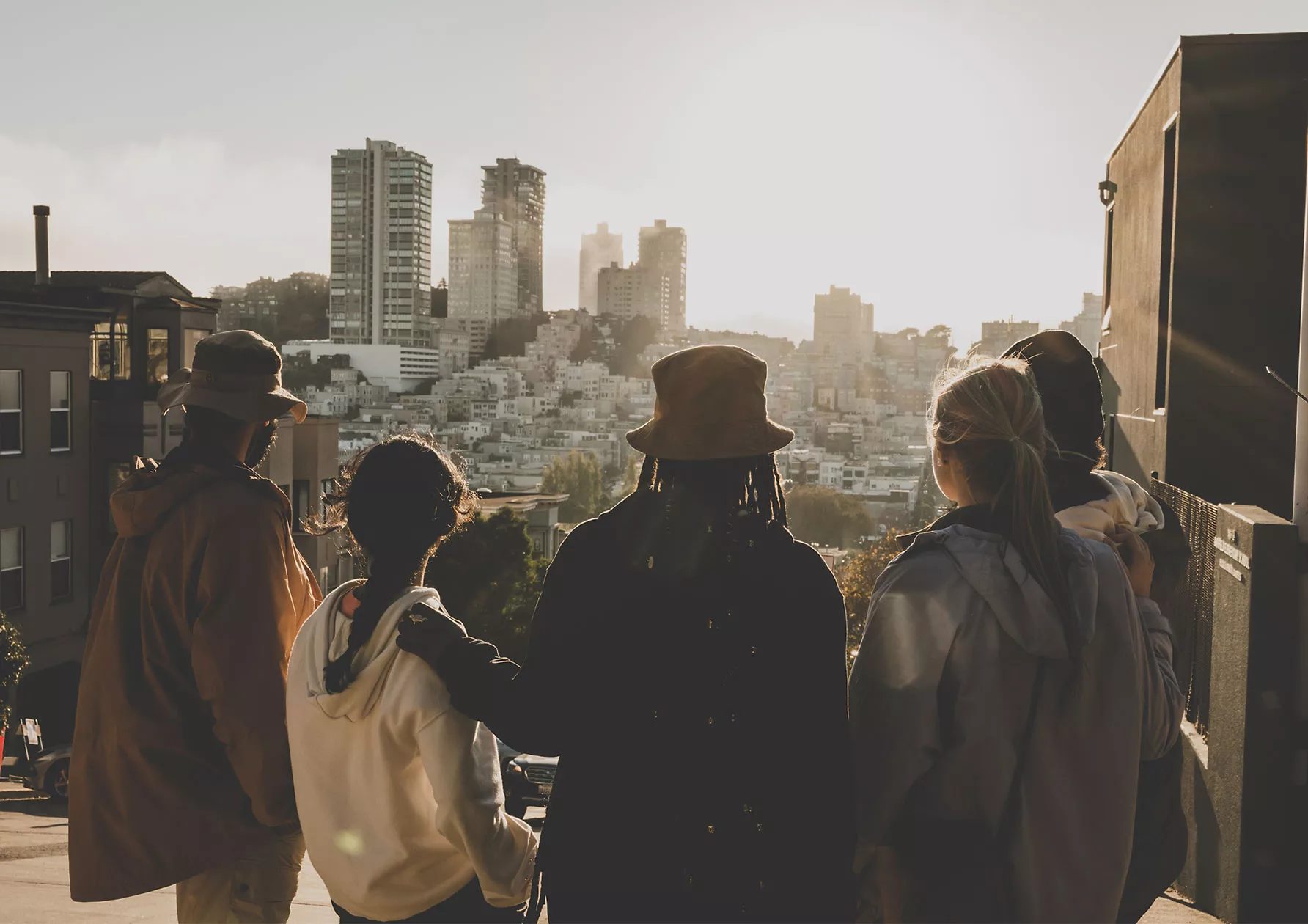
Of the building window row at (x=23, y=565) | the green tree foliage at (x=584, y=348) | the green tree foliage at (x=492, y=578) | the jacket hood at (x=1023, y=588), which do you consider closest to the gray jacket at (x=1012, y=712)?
the jacket hood at (x=1023, y=588)

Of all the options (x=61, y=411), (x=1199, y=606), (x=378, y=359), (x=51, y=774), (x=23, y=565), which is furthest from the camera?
(x=378, y=359)

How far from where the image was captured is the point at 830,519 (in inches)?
3263

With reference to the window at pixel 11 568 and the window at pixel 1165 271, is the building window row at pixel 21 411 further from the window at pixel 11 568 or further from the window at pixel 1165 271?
the window at pixel 1165 271

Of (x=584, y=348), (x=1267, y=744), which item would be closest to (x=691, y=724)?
(x=1267, y=744)

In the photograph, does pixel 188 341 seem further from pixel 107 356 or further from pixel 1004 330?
pixel 1004 330

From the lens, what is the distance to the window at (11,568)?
65.4 ft

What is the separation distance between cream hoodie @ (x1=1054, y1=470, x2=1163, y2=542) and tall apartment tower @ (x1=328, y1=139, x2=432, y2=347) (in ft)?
520

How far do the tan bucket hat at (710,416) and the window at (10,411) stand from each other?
20.8 m

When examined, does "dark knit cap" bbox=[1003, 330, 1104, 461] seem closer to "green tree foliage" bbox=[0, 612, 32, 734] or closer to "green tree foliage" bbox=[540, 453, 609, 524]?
"green tree foliage" bbox=[0, 612, 32, 734]

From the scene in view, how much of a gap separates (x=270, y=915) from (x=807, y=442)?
524 feet

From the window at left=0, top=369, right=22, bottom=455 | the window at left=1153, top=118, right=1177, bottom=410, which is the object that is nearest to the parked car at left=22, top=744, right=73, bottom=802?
the window at left=0, top=369, right=22, bottom=455

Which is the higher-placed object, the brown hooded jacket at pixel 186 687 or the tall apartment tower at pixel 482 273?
the tall apartment tower at pixel 482 273

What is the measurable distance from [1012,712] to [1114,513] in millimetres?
587

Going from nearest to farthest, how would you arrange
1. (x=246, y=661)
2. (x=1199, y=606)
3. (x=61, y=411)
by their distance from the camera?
1. (x=246, y=661)
2. (x=1199, y=606)
3. (x=61, y=411)
